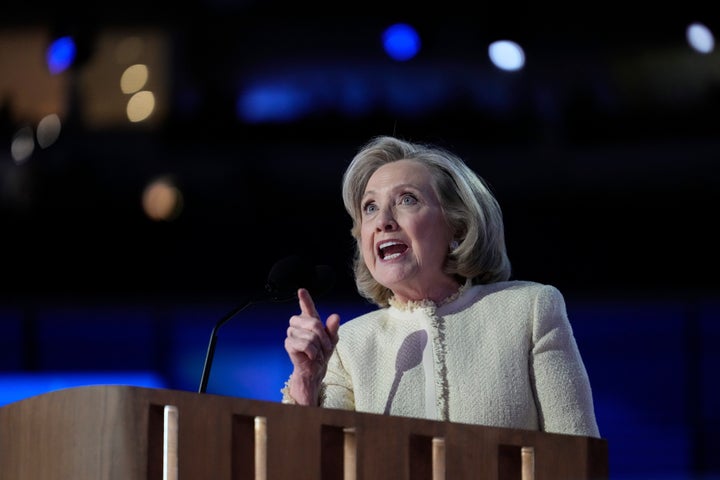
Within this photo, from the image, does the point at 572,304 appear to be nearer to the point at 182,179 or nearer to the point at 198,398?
the point at 182,179

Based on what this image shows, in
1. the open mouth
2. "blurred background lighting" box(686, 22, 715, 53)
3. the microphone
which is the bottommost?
the microphone

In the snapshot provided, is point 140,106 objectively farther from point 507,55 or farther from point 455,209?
point 455,209

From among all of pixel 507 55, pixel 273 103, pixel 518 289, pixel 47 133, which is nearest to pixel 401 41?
pixel 507 55

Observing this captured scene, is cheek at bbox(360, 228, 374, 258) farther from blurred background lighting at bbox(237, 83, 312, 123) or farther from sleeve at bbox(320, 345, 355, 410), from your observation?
blurred background lighting at bbox(237, 83, 312, 123)

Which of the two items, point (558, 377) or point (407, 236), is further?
point (407, 236)

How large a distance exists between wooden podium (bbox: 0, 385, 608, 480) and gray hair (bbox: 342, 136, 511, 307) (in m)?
A: 0.64

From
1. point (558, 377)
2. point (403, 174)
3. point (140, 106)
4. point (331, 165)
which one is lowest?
point (558, 377)

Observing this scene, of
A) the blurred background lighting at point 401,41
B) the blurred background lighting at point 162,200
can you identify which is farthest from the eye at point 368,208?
the blurred background lighting at point 162,200

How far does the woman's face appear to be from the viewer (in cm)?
223

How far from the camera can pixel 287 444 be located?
1.67 metres

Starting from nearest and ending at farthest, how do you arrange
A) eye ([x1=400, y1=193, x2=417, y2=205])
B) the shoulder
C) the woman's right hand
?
1. the woman's right hand
2. the shoulder
3. eye ([x1=400, y1=193, x2=417, y2=205])

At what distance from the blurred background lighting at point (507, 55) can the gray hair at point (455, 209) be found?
115 inches

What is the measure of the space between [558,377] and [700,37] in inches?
137

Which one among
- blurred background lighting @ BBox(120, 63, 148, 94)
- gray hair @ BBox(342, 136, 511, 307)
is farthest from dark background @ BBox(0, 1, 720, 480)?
gray hair @ BBox(342, 136, 511, 307)
